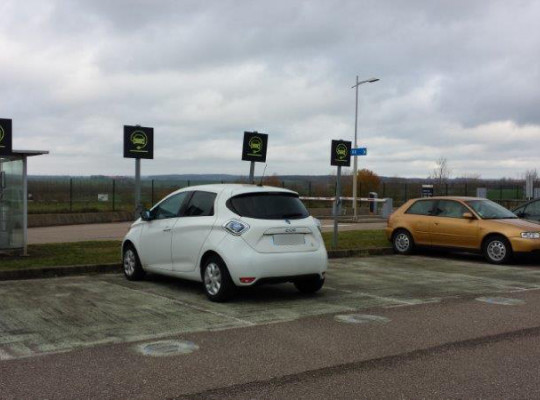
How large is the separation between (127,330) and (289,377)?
2392 millimetres

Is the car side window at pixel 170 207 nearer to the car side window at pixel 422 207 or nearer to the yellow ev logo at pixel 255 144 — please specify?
the yellow ev logo at pixel 255 144

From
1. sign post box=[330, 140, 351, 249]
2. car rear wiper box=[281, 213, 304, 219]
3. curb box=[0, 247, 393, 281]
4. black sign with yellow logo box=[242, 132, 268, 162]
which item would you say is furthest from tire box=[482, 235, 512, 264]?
curb box=[0, 247, 393, 281]

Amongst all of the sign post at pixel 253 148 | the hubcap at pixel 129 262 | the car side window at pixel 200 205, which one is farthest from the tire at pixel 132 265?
the sign post at pixel 253 148

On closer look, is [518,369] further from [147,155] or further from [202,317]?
[147,155]

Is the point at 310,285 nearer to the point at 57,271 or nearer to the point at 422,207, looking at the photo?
the point at 57,271

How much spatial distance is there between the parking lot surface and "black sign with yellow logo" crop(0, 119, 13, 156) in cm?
288

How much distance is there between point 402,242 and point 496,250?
244cm

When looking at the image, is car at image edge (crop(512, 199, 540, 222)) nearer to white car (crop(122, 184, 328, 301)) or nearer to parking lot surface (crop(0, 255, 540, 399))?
parking lot surface (crop(0, 255, 540, 399))

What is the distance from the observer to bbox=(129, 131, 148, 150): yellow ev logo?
12.4 meters

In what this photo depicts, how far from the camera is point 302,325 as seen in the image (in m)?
7.08

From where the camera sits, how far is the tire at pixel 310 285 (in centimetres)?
901

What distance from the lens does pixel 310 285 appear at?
30.1 feet

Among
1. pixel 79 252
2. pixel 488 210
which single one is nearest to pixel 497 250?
pixel 488 210

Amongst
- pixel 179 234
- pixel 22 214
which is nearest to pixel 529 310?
pixel 179 234
